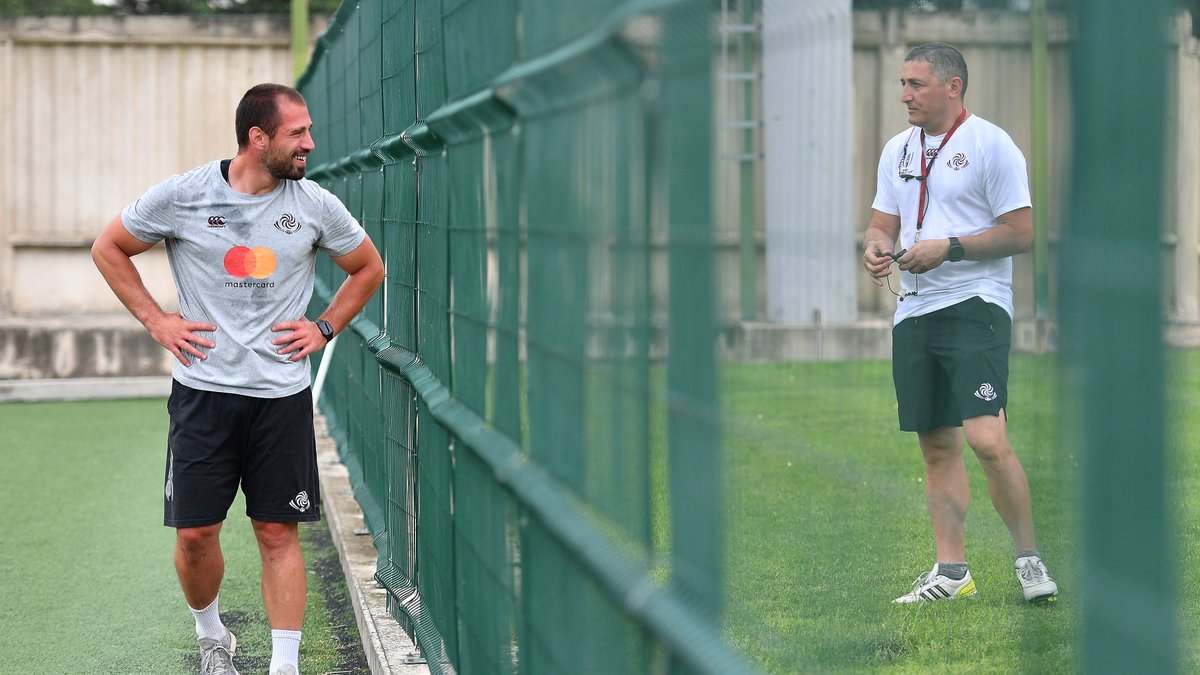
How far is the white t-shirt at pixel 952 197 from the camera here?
149 inches

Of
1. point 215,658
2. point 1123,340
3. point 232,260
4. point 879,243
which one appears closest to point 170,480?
point 215,658

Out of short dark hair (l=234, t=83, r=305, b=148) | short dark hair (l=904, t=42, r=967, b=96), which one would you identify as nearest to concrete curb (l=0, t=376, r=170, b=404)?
short dark hair (l=234, t=83, r=305, b=148)

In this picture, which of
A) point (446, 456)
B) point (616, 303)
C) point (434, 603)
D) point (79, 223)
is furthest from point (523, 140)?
point (79, 223)

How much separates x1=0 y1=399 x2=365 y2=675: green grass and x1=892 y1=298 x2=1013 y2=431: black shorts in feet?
6.72

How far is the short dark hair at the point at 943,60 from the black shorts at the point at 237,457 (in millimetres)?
2175

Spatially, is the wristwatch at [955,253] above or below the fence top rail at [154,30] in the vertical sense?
below

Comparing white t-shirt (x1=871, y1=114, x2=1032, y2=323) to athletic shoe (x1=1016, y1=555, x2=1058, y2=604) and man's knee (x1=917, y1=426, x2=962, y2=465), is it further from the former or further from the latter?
athletic shoe (x1=1016, y1=555, x2=1058, y2=604)

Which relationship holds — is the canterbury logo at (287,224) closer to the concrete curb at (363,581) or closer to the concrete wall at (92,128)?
the concrete curb at (363,581)

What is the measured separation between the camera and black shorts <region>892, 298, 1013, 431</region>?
3816 millimetres

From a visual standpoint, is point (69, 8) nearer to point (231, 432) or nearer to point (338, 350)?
point (338, 350)

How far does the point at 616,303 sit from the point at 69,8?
27825 mm

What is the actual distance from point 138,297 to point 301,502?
838mm

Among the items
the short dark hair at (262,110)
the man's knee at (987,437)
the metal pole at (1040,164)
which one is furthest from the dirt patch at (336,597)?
the metal pole at (1040,164)

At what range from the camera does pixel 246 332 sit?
4.53m
